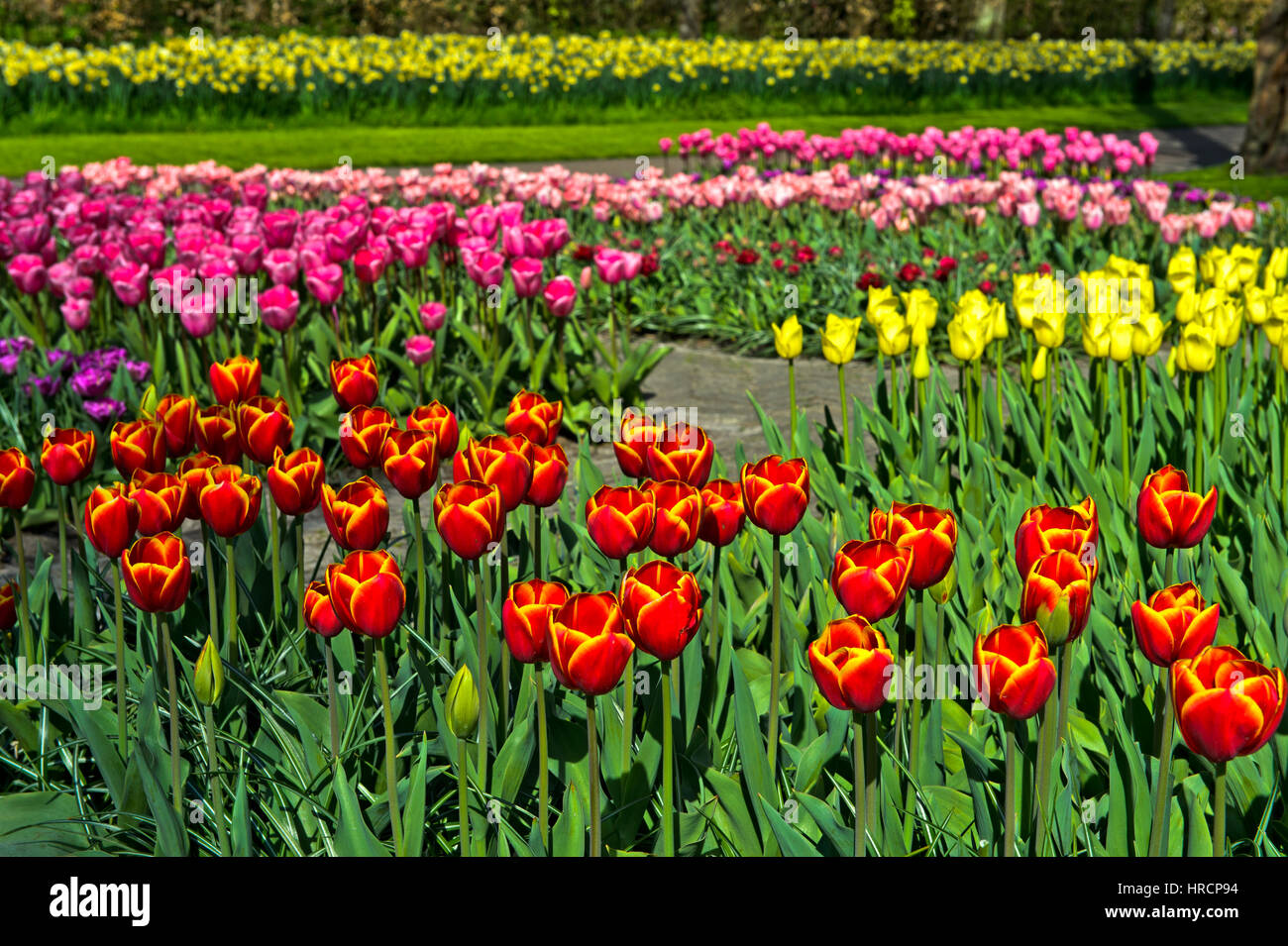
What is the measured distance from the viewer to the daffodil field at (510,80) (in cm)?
1469

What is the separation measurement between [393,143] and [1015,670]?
13.7 meters

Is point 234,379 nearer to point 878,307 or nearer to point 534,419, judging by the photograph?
point 534,419

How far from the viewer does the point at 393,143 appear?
14.3m

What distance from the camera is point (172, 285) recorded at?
14.1 feet

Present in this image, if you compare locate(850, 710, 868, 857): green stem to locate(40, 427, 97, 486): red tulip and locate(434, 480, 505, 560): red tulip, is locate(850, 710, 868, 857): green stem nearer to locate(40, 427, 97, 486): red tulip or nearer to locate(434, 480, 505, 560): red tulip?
locate(434, 480, 505, 560): red tulip

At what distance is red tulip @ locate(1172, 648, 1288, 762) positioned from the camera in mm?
1380

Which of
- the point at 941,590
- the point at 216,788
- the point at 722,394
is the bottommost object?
the point at 722,394

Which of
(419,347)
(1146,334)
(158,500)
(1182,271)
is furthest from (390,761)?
(1182,271)

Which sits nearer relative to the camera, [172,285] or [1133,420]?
[1133,420]

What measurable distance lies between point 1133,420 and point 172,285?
Result: 10.2 ft

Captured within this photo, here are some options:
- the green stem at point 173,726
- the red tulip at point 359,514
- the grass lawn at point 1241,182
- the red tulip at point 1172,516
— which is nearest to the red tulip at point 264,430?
the red tulip at point 359,514
